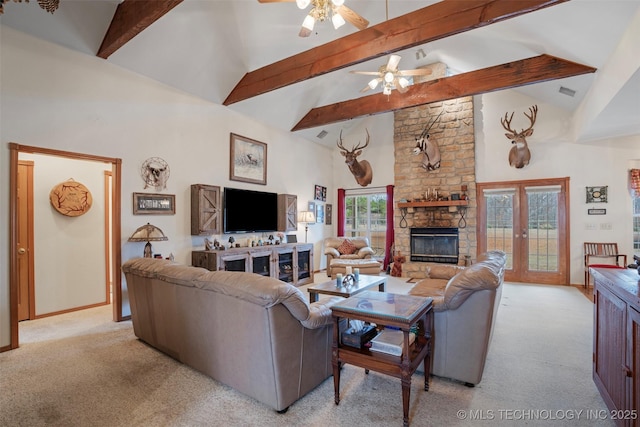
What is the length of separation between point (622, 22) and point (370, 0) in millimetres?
2799

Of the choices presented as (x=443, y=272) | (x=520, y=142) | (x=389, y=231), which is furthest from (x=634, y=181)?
(x=389, y=231)

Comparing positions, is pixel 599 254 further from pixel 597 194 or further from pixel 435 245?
pixel 435 245

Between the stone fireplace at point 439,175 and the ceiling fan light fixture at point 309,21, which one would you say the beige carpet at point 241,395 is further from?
the stone fireplace at point 439,175

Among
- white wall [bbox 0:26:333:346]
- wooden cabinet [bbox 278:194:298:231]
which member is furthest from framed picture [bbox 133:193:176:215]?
wooden cabinet [bbox 278:194:298:231]

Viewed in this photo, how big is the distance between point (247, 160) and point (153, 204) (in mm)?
1999

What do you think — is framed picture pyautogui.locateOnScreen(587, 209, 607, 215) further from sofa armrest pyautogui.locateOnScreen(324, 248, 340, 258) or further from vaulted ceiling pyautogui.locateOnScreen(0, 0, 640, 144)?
sofa armrest pyautogui.locateOnScreen(324, 248, 340, 258)

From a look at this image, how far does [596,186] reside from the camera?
5789 mm

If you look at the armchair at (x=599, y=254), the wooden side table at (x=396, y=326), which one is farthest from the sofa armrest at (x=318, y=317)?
the armchair at (x=599, y=254)

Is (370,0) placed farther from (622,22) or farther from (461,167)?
(461,167)

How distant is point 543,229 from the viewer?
627 cm

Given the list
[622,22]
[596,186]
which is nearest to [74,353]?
[622,22]

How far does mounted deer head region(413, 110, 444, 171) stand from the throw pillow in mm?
2452

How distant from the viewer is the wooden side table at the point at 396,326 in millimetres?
1851

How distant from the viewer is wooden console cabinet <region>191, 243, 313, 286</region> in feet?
15.0
